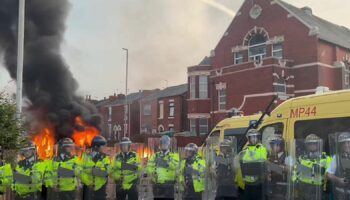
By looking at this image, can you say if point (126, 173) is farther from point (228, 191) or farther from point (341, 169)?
point (341, 169)

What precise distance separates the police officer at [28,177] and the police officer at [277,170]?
421cm

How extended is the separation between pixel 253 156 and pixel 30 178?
162 inches

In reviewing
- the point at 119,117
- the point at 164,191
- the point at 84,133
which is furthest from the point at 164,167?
the point at 119,117

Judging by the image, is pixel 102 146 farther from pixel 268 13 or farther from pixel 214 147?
pixel 268 13

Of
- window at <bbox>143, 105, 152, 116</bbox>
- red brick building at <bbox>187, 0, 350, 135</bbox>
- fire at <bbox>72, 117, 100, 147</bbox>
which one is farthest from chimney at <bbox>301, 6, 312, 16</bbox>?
fire at <bbox>72, 117, 100, 147</bbox>

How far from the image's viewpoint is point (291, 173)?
23.3 feet

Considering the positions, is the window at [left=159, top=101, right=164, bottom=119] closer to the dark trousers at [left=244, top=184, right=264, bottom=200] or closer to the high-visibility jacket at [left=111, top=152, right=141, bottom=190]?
the high-visibility jacket at [left=111, top=152, right=141, bottom=190]

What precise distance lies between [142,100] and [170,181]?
146 ft

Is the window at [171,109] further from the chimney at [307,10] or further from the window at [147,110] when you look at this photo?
the chimney at [307,10]

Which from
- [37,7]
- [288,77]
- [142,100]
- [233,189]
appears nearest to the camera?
[233,189]

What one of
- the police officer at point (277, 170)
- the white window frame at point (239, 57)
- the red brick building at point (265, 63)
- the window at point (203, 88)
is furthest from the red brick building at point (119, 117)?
the police officer at point (277, 170)

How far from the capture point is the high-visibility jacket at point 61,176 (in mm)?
8484

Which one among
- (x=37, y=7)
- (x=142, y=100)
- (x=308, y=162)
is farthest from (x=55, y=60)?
(x=142, y=100)

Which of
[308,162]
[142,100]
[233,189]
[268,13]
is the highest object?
[268,13]
